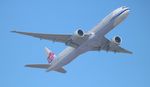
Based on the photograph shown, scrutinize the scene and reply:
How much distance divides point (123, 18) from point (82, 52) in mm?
7806

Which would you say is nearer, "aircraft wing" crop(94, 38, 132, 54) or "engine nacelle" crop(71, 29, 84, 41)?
"engine nacelle" crop(71, 29, 84, 41)

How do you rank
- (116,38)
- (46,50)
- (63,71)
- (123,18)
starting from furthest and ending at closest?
(46,50) → (63,71) → (116,38) → (123,18)

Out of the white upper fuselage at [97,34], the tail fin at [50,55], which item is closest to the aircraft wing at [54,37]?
the white upper fuselage at [97,34]

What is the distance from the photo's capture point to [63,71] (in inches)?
2093

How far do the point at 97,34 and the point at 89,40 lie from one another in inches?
52.3

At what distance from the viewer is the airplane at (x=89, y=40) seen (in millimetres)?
42656

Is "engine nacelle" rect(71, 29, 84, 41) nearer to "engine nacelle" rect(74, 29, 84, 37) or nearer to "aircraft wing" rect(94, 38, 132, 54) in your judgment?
"engine nacelle" rect(74, 29, 84, 37)

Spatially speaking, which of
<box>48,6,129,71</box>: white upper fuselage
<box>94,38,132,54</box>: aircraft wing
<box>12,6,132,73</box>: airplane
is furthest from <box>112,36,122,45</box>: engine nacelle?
<box>48,6,129,71</box>: white upper fuselage

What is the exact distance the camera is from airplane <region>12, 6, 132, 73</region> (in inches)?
1679

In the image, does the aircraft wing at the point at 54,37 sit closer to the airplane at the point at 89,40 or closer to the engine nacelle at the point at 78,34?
the airplane at the point at 89,40

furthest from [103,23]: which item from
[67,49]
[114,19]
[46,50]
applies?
[46,50]

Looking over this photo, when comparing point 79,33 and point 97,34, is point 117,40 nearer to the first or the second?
point 97,34

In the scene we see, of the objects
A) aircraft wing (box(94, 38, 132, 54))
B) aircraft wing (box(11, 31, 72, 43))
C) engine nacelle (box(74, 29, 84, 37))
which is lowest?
aircraft wing (box(11, 31, 72, 43))

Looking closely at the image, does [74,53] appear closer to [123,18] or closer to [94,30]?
→ [94,30]
